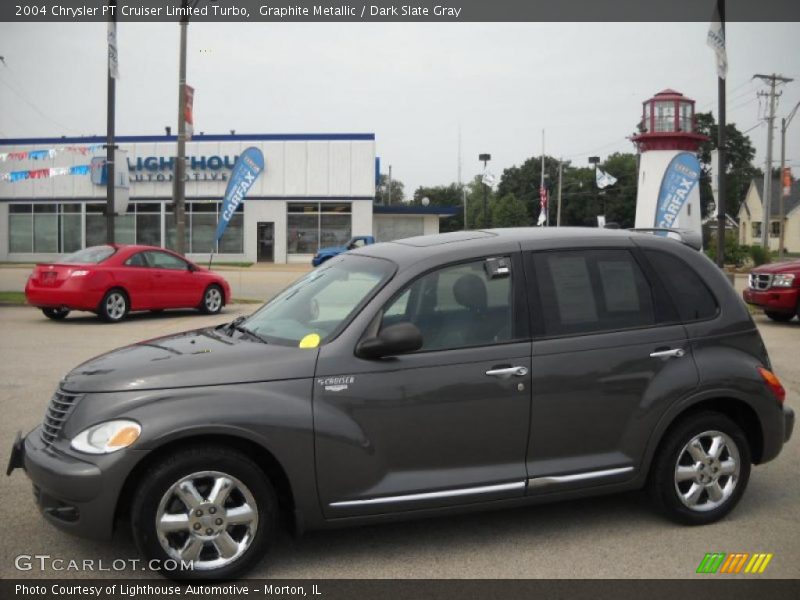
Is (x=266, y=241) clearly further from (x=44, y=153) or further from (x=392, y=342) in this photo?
(x=392, y=342)

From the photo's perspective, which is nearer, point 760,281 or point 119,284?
point 119,284

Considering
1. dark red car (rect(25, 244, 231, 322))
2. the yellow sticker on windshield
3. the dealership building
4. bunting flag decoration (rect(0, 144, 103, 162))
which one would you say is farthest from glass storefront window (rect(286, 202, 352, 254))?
the yellow sticker on windshield

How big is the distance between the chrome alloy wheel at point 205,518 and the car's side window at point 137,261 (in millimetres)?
13120

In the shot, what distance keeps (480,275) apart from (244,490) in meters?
1.77

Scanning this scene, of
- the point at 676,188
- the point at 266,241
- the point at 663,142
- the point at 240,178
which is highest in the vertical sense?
the point at 663,142

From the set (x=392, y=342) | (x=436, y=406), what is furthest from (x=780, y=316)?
(x=392, y=342)

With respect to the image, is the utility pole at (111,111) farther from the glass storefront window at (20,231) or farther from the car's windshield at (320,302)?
the glass storefront window at (20,231)

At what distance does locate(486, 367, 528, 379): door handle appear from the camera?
463 cm

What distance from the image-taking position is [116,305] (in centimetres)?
1616

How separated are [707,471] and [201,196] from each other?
44991 mm

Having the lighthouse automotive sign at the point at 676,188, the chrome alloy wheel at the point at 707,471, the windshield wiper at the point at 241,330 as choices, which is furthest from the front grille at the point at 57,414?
the lighthouse automotive sign at the point at 676,188

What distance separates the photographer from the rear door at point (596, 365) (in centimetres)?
475

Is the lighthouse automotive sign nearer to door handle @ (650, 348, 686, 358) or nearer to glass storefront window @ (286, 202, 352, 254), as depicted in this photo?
glass storefront window @ (286, 202, 352, 254)

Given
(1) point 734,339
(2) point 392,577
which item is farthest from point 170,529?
(1) point 734,339
